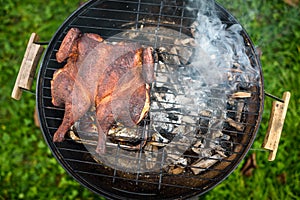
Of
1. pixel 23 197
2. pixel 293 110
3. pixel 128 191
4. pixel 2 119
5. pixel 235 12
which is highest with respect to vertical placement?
pixel 235 12

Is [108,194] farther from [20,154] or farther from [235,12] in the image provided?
[235,12]

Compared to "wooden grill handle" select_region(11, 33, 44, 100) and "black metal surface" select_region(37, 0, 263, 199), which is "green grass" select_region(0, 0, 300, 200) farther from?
"wooden grill handle" select_region(11, 33, 44, 100)

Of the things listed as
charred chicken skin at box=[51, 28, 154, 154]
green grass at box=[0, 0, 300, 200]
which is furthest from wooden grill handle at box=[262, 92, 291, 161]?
charred chicken skin at box=[51, 28, 154, 154]

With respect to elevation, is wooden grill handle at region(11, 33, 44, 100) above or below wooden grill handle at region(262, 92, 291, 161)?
above

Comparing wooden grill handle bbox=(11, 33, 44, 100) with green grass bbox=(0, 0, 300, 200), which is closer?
wooden grill handle bbox=(11, 33, 44, 100)

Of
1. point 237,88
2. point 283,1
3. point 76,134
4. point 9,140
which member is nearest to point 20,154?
point 9,140
